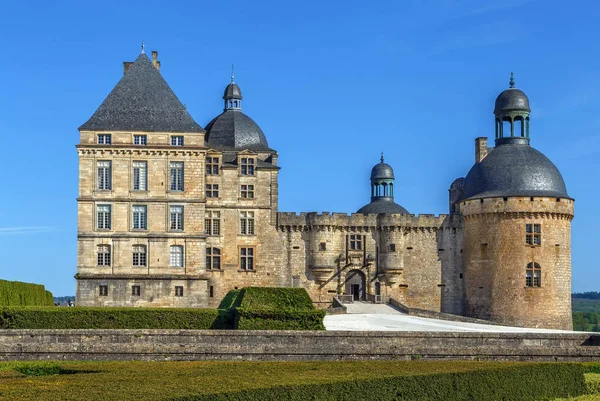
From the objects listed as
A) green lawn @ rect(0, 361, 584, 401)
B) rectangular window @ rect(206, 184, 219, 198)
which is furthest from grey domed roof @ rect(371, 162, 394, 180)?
green lawn @ rect(0, 361, 584, 401)

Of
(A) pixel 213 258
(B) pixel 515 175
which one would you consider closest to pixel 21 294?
(A) pixel 213 258

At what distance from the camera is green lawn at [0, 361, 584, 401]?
60.2 feet

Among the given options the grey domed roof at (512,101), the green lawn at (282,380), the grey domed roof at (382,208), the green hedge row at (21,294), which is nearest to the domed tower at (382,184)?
the grey domed roof at (382,208)

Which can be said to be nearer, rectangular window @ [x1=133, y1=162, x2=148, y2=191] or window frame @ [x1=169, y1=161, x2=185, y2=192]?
rectangular window @ [x1=133, y1=162, x2=148, y2=191]

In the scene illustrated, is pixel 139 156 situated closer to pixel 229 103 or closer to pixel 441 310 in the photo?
pixel 229 103

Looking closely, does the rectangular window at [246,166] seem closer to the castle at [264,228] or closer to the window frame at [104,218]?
the castle at [264,228]

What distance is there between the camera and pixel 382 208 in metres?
63.8

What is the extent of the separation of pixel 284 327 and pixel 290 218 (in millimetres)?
22552

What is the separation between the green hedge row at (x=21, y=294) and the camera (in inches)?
1687

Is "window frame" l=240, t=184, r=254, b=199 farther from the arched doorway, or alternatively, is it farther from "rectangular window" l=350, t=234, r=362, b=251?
the arched doorway

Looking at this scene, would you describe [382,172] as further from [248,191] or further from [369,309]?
[369,309]

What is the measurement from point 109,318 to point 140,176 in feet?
57.3

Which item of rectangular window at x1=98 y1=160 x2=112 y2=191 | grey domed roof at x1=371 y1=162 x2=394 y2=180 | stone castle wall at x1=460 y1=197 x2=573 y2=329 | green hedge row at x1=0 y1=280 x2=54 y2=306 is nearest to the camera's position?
green hedge row at x1=0 y1=280 x2=54 y2=306

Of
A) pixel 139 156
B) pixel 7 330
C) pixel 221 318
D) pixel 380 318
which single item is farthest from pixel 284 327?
pixel 139 156
